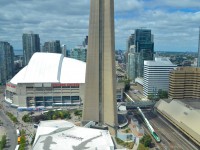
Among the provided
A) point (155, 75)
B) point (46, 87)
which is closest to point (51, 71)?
point (46, 87)

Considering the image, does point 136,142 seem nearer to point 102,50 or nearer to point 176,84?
point 102,50

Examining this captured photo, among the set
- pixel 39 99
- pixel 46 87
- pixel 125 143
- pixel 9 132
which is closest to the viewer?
pixel 125 143

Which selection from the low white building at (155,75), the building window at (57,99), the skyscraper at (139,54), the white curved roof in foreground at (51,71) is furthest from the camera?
the skyscraper at (139,54)

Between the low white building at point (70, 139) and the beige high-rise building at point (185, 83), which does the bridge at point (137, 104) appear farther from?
the low white building at point (70, 139)

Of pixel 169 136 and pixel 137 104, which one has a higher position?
pixel 137 104

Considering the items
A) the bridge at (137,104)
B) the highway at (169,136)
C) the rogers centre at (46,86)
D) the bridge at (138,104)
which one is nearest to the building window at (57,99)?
the rogers centre at (46,86)

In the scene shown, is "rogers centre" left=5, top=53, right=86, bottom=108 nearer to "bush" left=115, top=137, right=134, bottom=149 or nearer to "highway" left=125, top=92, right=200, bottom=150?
"highway" left=125, top=92, right=200, bottom=150

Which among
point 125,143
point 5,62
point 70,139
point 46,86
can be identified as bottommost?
point 125,143

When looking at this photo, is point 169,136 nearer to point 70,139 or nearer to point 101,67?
point 101,67

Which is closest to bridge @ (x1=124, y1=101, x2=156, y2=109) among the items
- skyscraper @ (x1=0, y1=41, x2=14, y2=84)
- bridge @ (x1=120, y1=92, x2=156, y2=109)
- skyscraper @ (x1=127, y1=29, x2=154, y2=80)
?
bridge @ (x1=120, y1=92, x2=156, y2=109)
